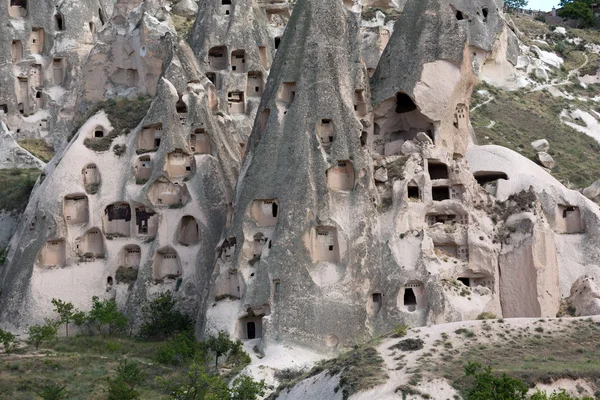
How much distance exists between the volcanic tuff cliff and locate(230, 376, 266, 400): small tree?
179 inches

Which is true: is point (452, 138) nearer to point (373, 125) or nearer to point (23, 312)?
point (373, 125)

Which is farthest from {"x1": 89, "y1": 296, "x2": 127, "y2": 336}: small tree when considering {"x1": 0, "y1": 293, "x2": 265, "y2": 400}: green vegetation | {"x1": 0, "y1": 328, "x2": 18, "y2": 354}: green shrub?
{"x1": 0, "y1": 328, "x2": 18, "y2": 354}: green shrub

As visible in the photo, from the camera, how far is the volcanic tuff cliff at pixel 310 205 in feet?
178

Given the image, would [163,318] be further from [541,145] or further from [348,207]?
[541,145]

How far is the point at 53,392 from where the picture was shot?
48.2 meters

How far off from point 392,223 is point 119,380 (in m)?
12.9

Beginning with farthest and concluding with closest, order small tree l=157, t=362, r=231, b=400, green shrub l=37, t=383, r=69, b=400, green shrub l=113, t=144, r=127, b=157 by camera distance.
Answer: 1. green shrub l=113, t=144, r=127, b=157
2. green shrub l=37, t=383, r=69, b=400
3. small tree l=157, t=362, r=231, b=400

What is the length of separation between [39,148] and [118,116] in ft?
50.8

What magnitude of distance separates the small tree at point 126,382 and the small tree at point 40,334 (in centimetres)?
440

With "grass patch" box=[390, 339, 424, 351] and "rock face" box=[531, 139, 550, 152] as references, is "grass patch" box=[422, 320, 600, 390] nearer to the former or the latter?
"grass patch" box=[390, 339, 424, 351]

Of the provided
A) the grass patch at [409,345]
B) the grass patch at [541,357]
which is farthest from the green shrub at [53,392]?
the grass patch at [541,357]

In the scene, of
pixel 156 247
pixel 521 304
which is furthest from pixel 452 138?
pixel 156 247

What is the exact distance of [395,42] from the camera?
203 ft

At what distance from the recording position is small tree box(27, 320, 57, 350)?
55.3m
